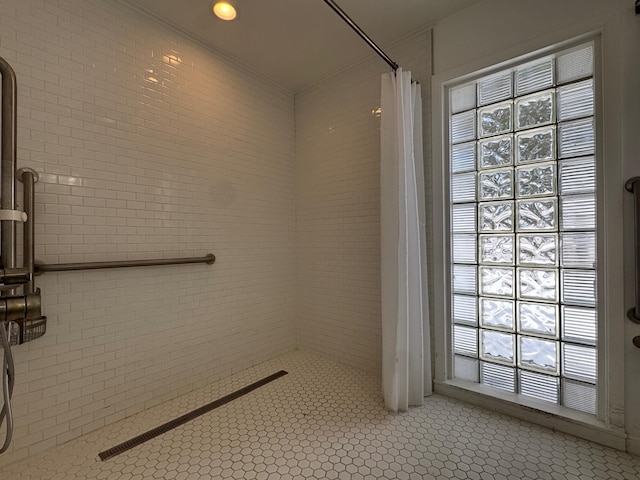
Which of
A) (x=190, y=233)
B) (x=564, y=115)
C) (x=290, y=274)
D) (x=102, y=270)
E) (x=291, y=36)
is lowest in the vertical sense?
(x=290, y=274)

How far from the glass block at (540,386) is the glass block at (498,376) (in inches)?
1.7

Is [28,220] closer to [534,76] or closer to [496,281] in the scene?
[496,281]

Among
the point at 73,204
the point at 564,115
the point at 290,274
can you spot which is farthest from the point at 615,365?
the point at 73,204

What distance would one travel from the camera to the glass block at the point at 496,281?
5.05 ft

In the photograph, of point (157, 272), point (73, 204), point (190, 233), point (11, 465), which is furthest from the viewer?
point (190, 233)

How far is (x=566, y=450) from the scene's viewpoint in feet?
4.02

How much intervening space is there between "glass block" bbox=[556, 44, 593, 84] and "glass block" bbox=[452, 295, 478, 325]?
120 centimetres

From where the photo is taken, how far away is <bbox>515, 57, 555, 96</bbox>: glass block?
1427 mm

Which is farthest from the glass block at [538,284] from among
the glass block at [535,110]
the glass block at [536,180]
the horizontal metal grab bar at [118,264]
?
the horizontal metal grab bar at [118,264]

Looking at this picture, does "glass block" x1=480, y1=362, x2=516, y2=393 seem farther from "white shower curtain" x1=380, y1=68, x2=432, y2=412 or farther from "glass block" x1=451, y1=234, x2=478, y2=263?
"glass block" x1=451, y1=234, x2=478, y2=263

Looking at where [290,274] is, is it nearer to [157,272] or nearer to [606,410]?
[157,272]

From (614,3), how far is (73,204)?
2561 mm

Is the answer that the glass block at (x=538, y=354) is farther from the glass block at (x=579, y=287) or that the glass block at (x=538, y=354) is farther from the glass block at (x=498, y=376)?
the glass block at (x=579, y=287)

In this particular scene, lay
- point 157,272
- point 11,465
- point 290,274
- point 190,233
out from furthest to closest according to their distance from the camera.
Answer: point 290,274, point 190,233, point 157,272, point 11,465
